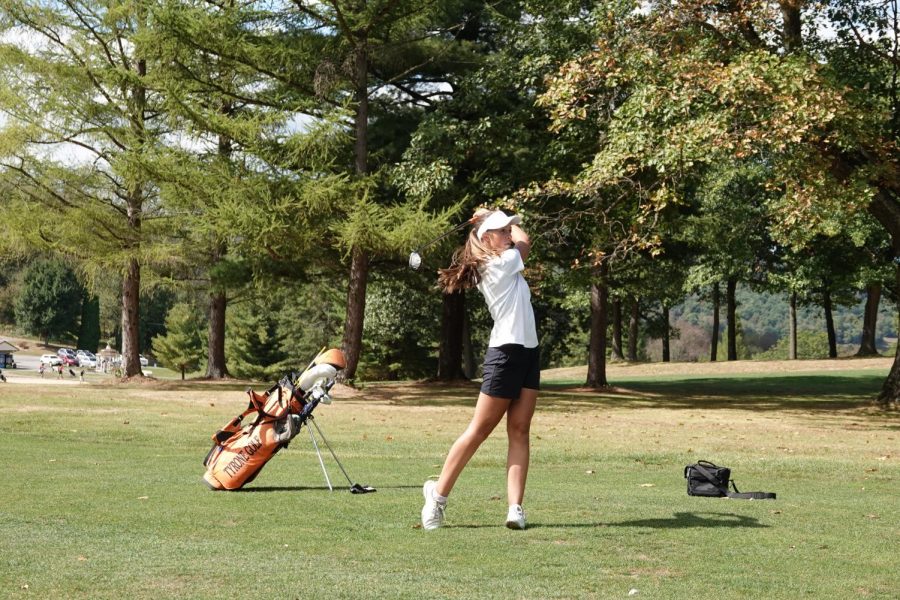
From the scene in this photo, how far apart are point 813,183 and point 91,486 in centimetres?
1428

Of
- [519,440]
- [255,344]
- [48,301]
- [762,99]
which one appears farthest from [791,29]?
[48,301]

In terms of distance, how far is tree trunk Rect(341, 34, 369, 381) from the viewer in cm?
2616

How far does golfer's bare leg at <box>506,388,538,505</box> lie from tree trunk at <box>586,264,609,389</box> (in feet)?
69.8

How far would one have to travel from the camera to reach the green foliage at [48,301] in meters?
92.8

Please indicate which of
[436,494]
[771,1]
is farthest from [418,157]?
[436,494]

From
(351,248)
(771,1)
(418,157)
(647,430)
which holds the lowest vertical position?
(647,430)

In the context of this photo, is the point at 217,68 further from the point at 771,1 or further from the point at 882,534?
the point at 882,534

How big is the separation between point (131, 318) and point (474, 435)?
2880 centimetres

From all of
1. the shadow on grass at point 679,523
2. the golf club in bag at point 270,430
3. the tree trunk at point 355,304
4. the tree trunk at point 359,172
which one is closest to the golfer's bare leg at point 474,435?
the shadow on grass at point 679,523

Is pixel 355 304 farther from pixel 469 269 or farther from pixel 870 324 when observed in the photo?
pixel 870 324

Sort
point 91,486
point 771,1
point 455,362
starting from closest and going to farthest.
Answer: point 91,486 < point 771,1 < point 455,362

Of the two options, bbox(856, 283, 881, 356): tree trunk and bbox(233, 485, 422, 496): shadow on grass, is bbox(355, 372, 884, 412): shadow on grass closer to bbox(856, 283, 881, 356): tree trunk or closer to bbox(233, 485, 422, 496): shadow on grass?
bbox(856, 283, 881, 356): tree trunk

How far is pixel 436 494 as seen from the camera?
647 centimetres

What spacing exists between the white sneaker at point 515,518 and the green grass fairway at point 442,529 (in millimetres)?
89
